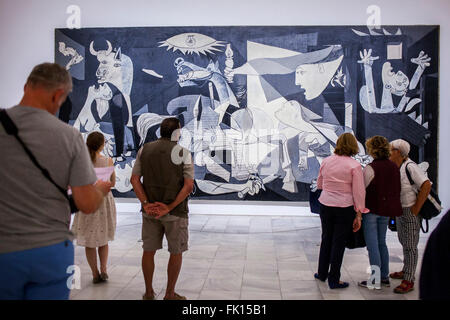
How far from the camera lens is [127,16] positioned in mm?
9273

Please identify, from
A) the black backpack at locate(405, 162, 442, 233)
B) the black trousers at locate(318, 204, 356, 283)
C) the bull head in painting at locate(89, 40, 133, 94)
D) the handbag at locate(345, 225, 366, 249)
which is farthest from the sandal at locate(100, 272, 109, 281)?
the bull head in painting at locate(89, 40, 133, 94)

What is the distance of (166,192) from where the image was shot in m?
4.09

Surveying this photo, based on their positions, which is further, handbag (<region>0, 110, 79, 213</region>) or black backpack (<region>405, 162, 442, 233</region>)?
black backpack (<region>405, 162, 442, 233</region>)

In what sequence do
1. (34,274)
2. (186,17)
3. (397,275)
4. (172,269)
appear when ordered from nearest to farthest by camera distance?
(34,274) < (172,269) < (397,275) < (186,17)

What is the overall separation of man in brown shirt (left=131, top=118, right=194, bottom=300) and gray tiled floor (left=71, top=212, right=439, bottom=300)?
0.64m

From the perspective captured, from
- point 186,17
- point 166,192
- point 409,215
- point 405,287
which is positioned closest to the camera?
point 166,192

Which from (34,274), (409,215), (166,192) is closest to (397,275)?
(409,215)

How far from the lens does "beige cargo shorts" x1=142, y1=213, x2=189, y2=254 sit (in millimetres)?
4137

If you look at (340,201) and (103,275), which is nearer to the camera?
(340,201)

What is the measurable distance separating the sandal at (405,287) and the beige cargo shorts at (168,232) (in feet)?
7.60

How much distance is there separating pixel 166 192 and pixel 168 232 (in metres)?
0.39

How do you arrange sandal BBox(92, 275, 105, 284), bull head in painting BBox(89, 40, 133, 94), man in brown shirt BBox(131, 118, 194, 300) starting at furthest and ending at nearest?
bull head in painting BBox(89, 40, 133, 94), sandal BBox(92, 275, 105, 284), man in brown shirt BBox(131, 118, 194, 300)

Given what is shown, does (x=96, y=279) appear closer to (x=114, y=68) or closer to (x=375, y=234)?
(x=375, y=234)

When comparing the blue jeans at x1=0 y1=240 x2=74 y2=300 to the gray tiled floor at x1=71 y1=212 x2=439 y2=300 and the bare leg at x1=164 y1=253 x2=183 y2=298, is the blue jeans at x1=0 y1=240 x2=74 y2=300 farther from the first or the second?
the gray tiled floor at x1=71 y1=212 x2=439 y2=300
